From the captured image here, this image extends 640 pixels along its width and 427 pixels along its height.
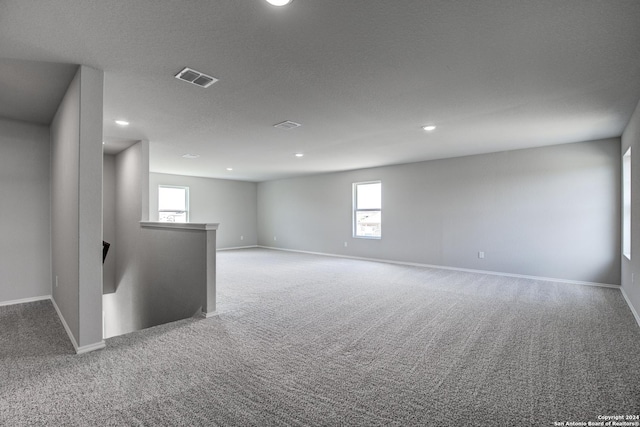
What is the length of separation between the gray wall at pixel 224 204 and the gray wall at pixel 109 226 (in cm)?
222

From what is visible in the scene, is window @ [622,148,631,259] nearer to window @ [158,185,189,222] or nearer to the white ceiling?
the white ceiling

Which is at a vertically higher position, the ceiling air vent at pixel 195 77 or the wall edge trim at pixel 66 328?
the ceiling air vent at pixel 195 77

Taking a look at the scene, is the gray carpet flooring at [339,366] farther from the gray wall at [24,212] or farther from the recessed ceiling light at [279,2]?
the recessed ceiling light at [279,2]

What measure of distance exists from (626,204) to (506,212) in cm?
160

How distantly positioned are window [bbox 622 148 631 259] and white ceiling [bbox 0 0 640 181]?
1.68ft

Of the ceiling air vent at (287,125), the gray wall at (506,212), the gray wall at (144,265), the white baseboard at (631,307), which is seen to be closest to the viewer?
the white baseboard at (631,307)

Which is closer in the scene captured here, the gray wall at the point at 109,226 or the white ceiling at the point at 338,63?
the white ceiling at the point at 338,63

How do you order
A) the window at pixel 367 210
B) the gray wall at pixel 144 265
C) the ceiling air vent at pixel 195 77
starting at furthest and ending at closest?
the window at pixel 367 210, the gray wall at pixel 144 265, the ceiling air vent at pixel 195 77

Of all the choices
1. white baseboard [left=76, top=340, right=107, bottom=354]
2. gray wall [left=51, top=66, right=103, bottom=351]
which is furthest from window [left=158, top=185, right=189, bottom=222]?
white baseboard [left=76, top=340, right=107, bottom=354]

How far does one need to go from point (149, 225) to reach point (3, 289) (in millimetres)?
1757

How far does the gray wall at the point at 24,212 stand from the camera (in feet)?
12.5

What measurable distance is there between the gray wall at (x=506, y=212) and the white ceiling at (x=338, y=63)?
0.88m

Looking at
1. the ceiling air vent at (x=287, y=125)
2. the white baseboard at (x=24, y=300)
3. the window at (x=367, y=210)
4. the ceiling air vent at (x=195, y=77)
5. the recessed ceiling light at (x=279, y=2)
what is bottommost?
the white baseboard at (x=24, y=300)

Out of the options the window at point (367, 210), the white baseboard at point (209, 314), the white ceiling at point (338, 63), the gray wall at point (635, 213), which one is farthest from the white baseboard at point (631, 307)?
the white baseboard at point (209, 314)
